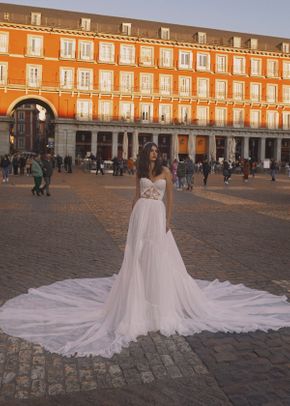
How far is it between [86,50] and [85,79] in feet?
10.3

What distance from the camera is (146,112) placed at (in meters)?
56.1

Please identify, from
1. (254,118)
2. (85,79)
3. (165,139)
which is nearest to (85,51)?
(85,79)

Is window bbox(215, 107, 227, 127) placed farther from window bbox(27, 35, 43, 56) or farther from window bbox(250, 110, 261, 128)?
window bbox(27, 35, 43, 56)

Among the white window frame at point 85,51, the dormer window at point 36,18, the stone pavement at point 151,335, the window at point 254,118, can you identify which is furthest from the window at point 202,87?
the stone pavement at point 151,335

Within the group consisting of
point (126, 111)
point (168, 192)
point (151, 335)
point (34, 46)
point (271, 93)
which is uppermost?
point (34, 46)

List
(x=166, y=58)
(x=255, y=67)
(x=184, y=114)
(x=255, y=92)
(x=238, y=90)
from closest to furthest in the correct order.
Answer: (x=166, y=58)
(x=184, y=114)
(x=238, y=90)
(x=255, y=67)
(x=255, y=92)

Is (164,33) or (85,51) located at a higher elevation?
(164,33)

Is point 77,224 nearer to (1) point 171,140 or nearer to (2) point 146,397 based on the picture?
(2) point 146,397

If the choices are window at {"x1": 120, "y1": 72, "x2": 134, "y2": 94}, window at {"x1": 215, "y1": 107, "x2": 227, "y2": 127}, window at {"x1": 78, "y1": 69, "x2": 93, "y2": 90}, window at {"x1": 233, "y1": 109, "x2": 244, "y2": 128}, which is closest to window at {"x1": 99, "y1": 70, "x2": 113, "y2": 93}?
window at {"x1": 78, "y1": 69, "x2": 93, "y2": 90}

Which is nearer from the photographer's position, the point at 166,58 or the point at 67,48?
the point at 67,48

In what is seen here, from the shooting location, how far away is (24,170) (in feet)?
118

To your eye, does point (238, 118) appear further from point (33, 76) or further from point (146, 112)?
point (33, 76)

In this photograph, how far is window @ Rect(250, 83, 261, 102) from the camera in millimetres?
59656

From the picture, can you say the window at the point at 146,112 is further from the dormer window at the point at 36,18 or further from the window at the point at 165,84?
the dormer window at the point at 36,18
